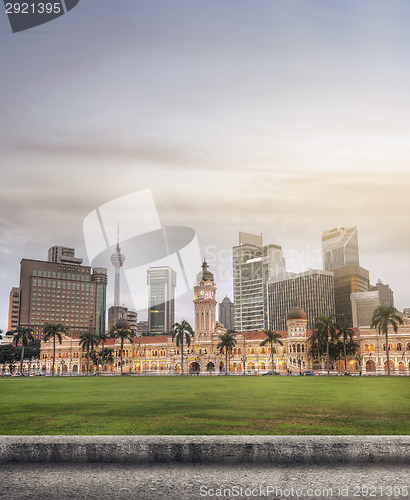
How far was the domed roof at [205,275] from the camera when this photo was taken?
515 ft

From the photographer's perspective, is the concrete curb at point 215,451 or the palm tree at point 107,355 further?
the palm tree at point 107,355

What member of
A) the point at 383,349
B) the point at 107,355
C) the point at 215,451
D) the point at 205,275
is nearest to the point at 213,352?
the point at 205,275

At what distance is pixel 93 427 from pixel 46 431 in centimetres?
157

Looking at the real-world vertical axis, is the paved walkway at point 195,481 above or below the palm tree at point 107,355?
above

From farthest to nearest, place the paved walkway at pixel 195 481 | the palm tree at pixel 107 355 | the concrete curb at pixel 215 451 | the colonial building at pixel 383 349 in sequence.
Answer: the palm tree at pixel 107 355 → the colonial building at pixel 383 349 → the concrete curb at pixel 215 451 → the paved walkway at pixel 195 481

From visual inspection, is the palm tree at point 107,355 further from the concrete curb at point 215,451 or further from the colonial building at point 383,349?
the concrete curb at point 215,451

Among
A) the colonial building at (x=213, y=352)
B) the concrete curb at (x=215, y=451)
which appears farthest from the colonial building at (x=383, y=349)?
the concrete curb at (x=215, y=451)

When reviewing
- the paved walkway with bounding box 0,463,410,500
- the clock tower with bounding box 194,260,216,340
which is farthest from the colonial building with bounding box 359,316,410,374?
the paved walkway with bounding box 0,463,410,500

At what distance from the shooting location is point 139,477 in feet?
31.4

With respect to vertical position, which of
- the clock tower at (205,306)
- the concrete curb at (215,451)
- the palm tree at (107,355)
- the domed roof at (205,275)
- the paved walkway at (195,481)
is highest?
the domed roof at (205,275)

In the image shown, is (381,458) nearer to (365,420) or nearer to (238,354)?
(365,420)

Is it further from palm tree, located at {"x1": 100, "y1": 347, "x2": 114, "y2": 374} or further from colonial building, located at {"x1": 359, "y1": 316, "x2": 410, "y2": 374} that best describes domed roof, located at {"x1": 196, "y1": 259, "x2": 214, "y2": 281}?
colonial building, located at {"x1": 359, "y1": 316, "x2": 410, "y2": 374}

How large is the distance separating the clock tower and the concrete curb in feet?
444

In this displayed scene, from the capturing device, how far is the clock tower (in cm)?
14700
